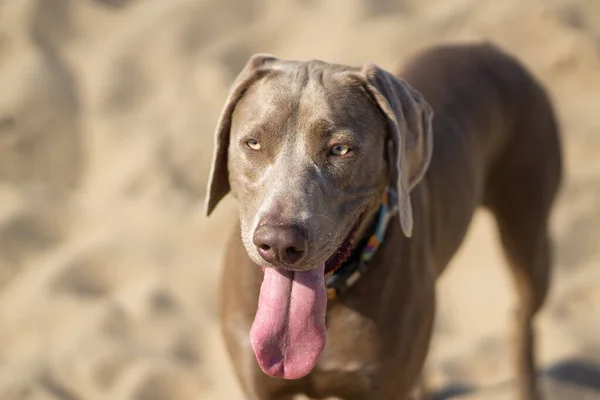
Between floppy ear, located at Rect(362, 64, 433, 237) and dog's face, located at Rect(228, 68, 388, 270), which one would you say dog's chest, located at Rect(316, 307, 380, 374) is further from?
floppy ear, located at Rect(362, 64, 433, 237)

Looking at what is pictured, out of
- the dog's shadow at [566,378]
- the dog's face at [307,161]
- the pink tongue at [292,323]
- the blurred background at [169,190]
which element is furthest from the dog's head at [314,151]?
the dog's shadow at [566,378]

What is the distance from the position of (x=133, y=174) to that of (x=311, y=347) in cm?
314

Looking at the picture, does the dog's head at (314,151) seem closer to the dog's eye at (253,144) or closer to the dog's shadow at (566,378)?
the dog's eye at (253,144)

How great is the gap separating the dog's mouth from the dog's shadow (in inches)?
66.0

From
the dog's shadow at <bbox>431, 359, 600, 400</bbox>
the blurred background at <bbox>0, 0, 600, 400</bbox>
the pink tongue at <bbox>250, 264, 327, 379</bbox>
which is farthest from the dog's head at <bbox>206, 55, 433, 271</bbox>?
the dog's shadow at <bbox>431, 359, 600, 400</bbox>

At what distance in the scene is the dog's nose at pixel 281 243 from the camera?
99.1 inches

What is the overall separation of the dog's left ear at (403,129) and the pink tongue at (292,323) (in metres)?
0.33

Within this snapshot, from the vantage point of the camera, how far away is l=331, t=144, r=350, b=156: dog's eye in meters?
2.75

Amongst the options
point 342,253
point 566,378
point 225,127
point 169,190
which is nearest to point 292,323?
point 342,253

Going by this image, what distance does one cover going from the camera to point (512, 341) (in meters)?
4.23

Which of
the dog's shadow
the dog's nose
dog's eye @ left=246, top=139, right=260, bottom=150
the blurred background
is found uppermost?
dog's eye @ left=246, top=139, right=260, bottom=150

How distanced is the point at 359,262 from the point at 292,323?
1.10ft

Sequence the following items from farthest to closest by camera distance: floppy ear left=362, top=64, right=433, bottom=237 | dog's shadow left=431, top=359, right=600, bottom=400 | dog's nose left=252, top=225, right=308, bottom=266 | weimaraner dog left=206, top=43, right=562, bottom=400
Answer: dog's shadow left=431, top=359, right=600, bottom=400, floppy ear left=362, top=64, right=433, bottom=237, weimaraner dog left=206, top=43, right=562, bottom=400, dog's nose left=252, top=225, right=308, bottom=266

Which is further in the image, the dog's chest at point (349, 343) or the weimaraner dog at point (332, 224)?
the dog's chest at point (349, 343)
